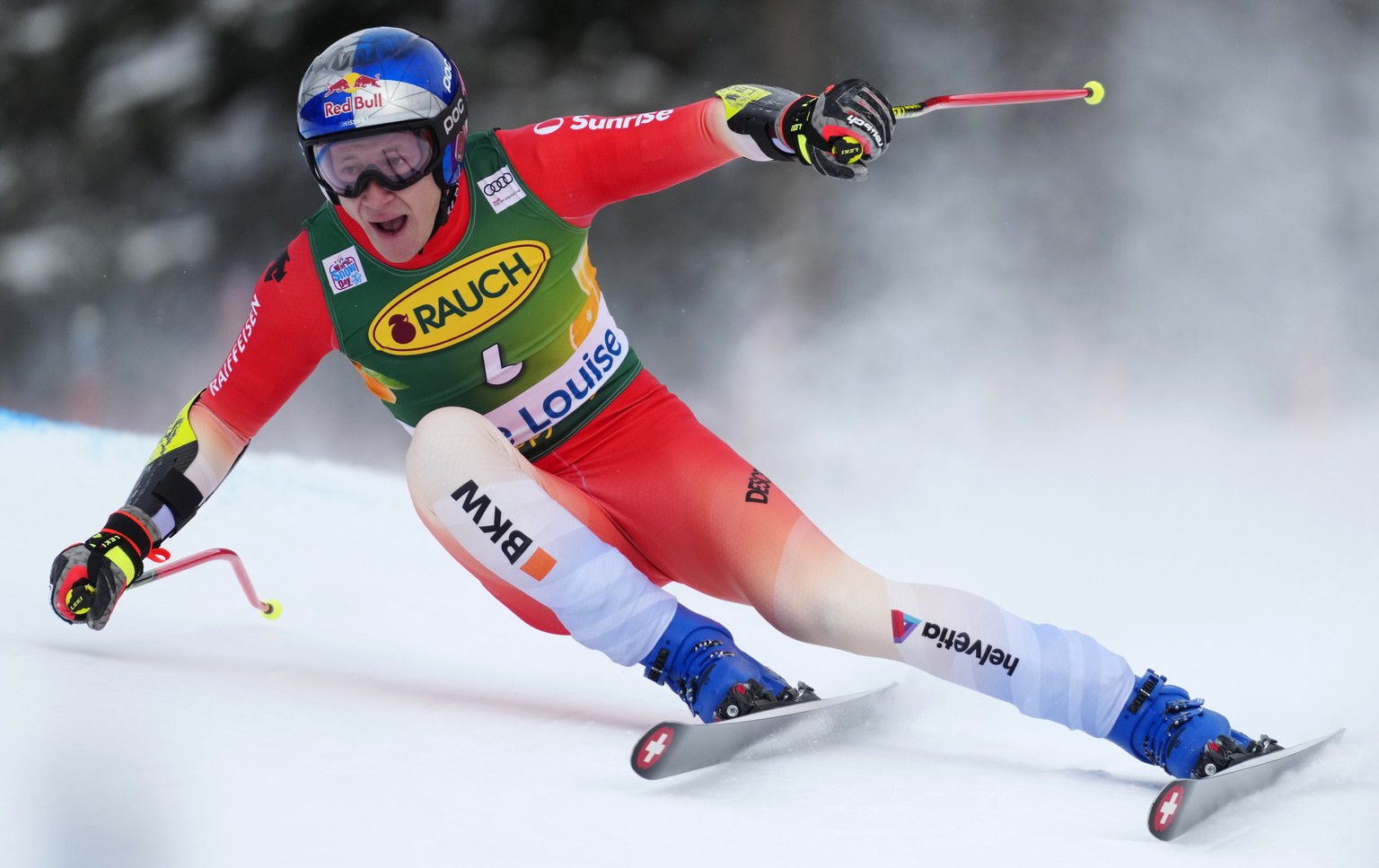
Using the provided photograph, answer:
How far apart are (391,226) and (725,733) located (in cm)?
109

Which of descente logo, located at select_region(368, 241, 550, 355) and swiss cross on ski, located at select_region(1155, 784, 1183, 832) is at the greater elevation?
descente logo, located at select_region(368, 241, 550, 355)

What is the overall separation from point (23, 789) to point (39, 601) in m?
1.40

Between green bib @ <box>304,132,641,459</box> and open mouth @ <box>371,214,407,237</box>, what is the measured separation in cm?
8

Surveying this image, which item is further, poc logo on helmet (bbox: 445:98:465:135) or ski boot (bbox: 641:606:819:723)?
poc logo on helmet (bbox: 445:98:465:135)

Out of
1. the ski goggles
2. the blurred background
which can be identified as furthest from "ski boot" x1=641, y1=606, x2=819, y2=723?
the blurred background

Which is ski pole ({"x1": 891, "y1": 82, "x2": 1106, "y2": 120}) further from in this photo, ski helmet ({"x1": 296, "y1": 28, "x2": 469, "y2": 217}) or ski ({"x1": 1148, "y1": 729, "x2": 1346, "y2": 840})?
ski ({"x1": 1148, "y1": 729, "x2": 1346, "y2": 840})

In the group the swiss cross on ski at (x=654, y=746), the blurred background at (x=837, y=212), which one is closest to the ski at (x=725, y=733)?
the swiss cross on ski at (x=654, y=746)

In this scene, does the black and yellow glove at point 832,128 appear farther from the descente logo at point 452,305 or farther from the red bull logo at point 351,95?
the red bull logo at point 351,95

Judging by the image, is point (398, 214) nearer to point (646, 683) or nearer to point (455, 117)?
point (455, 117)

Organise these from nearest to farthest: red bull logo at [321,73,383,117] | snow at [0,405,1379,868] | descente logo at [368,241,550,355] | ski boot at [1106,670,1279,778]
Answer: snow at [0,405,1379,868] → ski boot at [1106,670,1279,778] → red bull logo at [321,73,383,117] → descente logo at [368,241,550,355]

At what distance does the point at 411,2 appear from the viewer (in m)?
5.86

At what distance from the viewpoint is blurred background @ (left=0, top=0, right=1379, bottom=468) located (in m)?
4.85

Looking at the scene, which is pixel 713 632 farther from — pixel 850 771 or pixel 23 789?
pixel 23 789

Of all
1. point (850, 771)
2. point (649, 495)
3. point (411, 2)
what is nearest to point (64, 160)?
point (411, 2)
